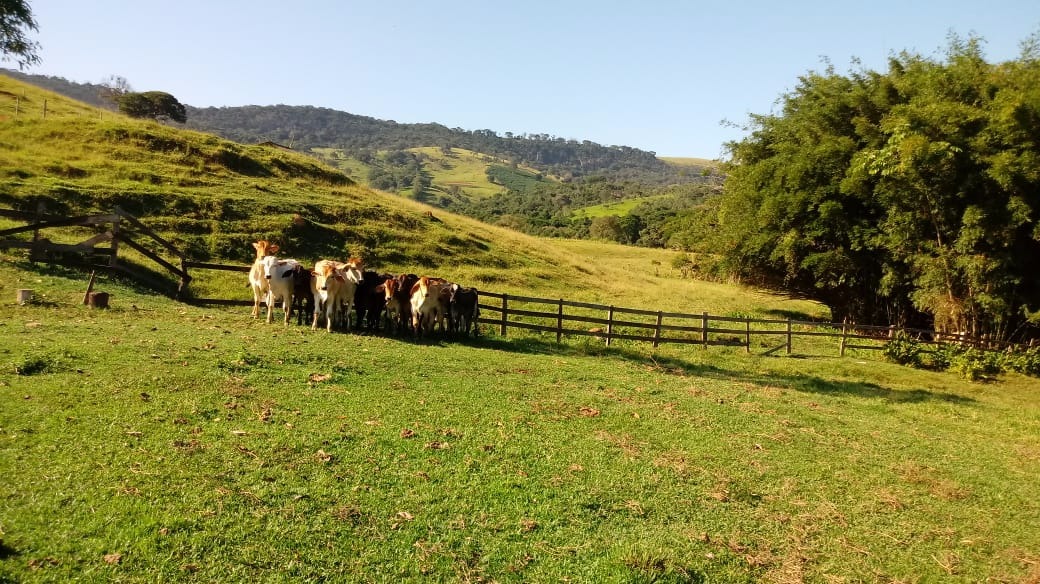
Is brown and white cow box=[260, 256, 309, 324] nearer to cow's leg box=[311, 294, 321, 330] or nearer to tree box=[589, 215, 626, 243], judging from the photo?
cow's leg box=[311, 294, 321, 330]

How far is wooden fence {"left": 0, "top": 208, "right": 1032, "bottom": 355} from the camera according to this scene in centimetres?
1448

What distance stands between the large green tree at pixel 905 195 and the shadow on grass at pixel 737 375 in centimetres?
769

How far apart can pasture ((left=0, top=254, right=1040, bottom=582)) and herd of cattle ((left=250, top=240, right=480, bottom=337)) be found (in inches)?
69.0

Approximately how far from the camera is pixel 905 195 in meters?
21.7

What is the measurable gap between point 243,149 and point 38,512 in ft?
119

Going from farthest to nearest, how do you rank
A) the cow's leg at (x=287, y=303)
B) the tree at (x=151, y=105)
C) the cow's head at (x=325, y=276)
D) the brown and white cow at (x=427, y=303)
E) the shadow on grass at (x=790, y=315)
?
the tree at (x=151, y=105) < the shadow on grass at (x=790, y=315) < the brown and white cow at (x=427, y=303) < the cow's leg at (x=287, y=303) < the cow's head at (x=325, y=276)

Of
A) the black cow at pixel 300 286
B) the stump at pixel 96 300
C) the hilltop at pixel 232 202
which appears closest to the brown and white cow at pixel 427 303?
the black cow at pixel 300 286

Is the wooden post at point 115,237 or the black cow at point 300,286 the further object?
the wooden post at point 115,237

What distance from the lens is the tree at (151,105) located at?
2357 inches

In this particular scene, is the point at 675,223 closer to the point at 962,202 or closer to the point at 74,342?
the point at 962,202

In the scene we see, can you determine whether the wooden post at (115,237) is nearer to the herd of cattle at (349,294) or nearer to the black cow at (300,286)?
the herd of cattle at (349,294)

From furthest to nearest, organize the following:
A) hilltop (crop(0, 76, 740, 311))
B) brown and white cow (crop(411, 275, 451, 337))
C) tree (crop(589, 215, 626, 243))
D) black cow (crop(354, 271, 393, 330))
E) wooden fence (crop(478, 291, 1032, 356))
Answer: tree (crop(589, 215, 626, 243))
hilltop (crop(0, 76, 740, 311))
wooden fence (crop(478, 291, 1032, 356))
black cow (crop(354, 271, 393, 330))
brown and white cow (crop(411, 275, 451, 337))

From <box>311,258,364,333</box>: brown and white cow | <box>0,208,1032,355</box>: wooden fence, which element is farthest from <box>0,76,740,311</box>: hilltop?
<box>311,258,364,333</box>: brown and white cow

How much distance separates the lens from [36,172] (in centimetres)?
2408
